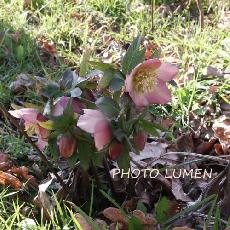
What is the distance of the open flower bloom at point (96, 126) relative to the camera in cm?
113

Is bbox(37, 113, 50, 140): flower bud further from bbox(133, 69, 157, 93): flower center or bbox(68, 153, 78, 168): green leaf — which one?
bbox(133, 69, 157, 93): flower center

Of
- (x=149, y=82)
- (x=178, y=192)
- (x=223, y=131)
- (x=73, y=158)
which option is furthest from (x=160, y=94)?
(x=223, y=131)

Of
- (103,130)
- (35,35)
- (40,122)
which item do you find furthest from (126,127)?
(35,35)

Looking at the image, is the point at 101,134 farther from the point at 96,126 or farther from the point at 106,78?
the point at 106,78

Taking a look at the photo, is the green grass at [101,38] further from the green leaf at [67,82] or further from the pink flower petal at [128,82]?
the pink flower petal at [128,82]

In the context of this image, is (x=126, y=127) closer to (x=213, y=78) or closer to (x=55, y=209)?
(x=55, y=209)

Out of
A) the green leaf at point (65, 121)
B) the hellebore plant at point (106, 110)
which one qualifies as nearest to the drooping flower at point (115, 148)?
the hellebore plant at point (106, 110)

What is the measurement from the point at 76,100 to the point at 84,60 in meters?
0.10

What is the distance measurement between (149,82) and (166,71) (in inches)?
2.1

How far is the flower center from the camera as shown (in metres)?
1.15

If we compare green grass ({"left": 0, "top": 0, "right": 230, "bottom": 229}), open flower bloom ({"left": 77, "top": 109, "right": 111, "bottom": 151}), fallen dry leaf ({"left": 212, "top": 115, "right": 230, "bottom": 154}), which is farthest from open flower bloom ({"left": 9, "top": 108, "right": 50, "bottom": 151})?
fallen dry leaf ({"left": 212, "top": 115, "right": 230, "bottom": 154})

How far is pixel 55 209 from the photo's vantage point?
4.74 feet

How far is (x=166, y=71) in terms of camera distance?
1203 millimetres

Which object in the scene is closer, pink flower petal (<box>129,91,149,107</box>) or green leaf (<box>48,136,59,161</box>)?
pink flower petal (<box>129,91,149,107</box>)
